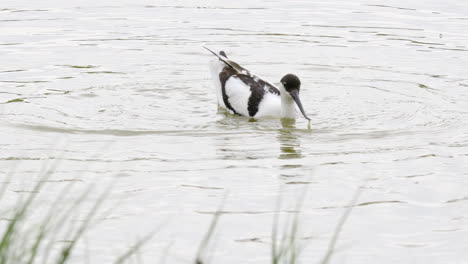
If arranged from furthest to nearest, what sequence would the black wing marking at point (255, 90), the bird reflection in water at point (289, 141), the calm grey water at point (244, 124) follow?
1. the black wing marking at point (255, 90)
2. the bird reflection in water at point (289, 141)
3. the calm grey water at point (244, 124)

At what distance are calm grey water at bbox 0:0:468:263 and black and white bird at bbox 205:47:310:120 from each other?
0.71 ft

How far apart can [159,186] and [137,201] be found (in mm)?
453

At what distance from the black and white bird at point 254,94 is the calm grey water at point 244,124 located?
8.6 inches

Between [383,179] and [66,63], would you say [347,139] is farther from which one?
[66,63]

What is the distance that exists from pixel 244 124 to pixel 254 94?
721mm

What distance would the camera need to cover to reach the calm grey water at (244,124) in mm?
6039

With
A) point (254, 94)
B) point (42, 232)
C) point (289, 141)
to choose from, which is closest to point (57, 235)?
point (42, 232)

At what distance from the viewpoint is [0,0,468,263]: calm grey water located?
6.04 metres

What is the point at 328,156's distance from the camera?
813 centimetres

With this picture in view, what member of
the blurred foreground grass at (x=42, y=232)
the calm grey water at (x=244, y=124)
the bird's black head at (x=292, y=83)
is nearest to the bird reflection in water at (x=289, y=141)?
the calm grey water at (x=244, y=124)

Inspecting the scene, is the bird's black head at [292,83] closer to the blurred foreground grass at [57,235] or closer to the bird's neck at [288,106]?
the bird's neck at [288,106]

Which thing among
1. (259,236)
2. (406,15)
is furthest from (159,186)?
(406,15)

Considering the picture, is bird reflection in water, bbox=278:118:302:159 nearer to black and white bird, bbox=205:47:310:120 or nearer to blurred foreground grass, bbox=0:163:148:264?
black and white bird, bbox=205:47:310:120

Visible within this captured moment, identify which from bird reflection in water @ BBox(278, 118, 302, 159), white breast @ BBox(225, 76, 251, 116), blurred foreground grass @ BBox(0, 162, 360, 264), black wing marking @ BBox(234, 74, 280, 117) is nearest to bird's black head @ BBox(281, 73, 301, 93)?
bird reflection in water @ BBox(278, 118, 302, 159)
